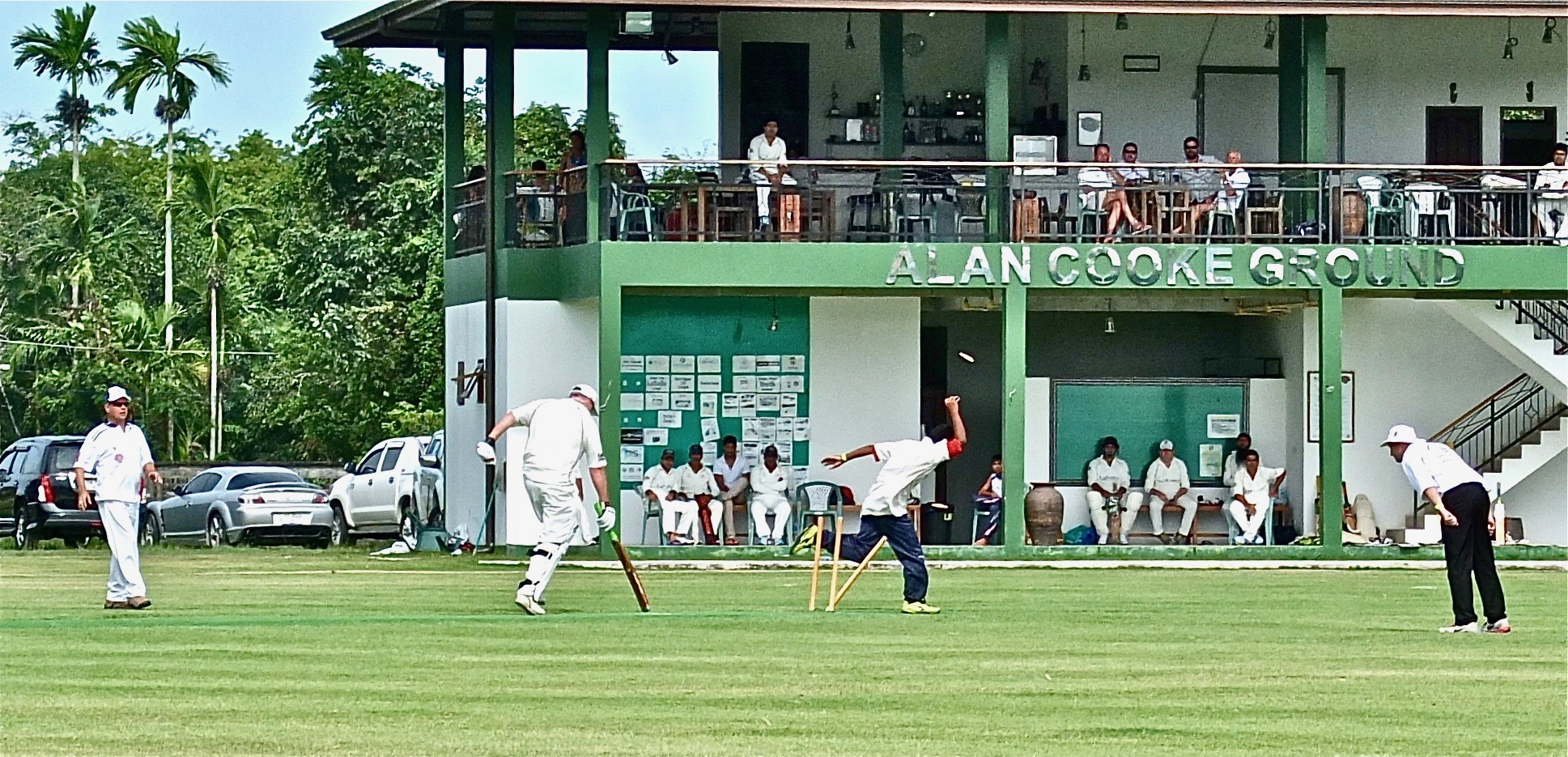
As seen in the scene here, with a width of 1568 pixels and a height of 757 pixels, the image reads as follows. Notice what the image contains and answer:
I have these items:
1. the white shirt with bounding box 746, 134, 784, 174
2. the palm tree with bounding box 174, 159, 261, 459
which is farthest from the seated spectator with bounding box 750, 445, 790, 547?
the palm tree with bounding box 174, 159, 261, 459

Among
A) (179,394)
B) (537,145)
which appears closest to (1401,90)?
(537,145)

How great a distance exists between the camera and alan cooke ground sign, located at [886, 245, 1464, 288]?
28672mm

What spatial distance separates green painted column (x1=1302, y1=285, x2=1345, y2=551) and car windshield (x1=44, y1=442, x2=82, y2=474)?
53.3 ft

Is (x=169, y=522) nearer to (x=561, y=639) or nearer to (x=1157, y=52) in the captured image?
(x=1157, y=52)

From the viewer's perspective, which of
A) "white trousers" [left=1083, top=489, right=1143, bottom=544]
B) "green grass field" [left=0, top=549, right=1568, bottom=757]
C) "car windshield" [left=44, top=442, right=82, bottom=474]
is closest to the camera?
"green grass field" [left=0, top=549, right=1568, bottom=757]

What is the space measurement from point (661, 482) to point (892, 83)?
16.1 feet

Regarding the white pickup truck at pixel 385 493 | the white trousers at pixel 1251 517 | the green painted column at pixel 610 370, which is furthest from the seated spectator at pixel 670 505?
the white trousers at pixel 1251 517

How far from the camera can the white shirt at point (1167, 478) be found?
30.8 metres

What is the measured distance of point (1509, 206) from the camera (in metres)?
29.8

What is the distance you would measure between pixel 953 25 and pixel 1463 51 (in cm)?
594

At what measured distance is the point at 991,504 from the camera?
98.6 feet

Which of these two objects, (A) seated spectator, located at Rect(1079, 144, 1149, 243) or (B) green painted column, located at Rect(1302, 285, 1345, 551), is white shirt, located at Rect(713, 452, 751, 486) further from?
(B) green painted column, located at Rect(1302, 285, 1345, 551)

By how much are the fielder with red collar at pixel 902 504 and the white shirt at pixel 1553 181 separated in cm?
1227

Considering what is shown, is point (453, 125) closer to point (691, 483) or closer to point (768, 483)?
point (691, 483)
